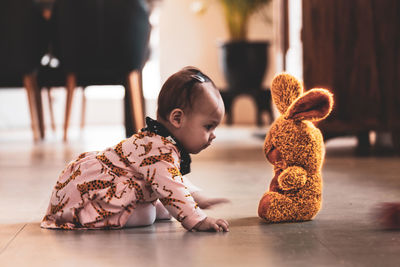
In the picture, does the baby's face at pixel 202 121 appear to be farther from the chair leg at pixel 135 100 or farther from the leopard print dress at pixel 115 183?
the chair leg at pixel 135 100

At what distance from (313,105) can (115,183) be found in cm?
40

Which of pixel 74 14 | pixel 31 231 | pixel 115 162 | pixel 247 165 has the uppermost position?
pixel 74 14

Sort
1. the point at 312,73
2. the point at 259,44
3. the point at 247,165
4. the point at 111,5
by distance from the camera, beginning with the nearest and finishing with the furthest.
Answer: the point at 247,165 → the point at 312,73 → the point at 111,5 → the point at 259,44

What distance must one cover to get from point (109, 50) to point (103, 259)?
2.56 m

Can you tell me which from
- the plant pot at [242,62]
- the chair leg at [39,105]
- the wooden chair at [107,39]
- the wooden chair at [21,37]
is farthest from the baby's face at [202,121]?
the plant pot at [242,62]

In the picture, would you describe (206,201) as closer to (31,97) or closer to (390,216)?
(390,216)

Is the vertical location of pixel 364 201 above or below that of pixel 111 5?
below

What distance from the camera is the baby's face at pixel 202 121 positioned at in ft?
3.48

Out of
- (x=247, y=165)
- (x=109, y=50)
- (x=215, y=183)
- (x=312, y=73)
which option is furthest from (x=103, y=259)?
(x=109, y=50)

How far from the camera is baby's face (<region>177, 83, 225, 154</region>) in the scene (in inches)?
41.8

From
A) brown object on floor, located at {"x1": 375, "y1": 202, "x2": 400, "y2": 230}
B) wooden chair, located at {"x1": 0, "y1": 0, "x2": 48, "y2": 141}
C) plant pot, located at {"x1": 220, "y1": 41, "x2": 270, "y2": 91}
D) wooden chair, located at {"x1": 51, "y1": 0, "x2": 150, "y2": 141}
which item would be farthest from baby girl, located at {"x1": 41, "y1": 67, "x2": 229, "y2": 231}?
plant pot, located at {"x1": 220, "y1": 41, "x2": 270, "y2": 91}

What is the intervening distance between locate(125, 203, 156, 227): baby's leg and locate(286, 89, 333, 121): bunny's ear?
33 cm

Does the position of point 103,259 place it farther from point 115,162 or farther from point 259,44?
point 259,44

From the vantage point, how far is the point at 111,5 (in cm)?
324
